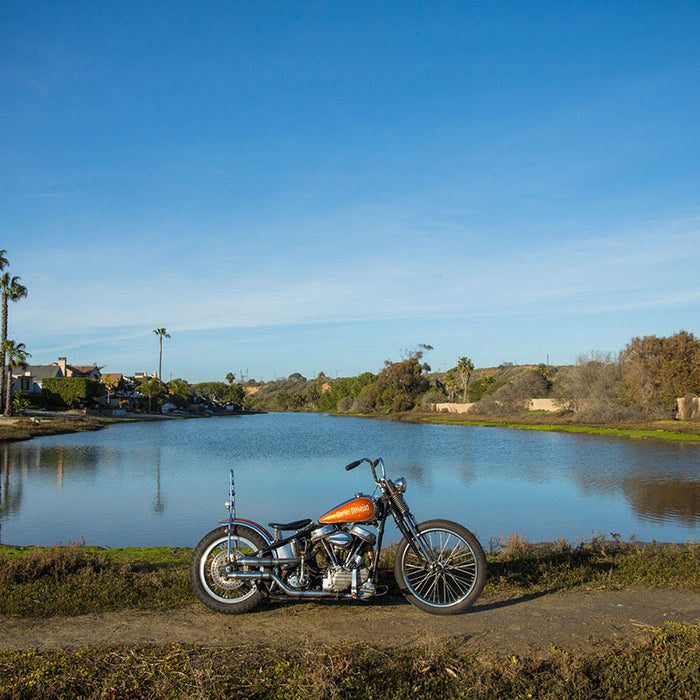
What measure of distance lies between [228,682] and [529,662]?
6.84 feet

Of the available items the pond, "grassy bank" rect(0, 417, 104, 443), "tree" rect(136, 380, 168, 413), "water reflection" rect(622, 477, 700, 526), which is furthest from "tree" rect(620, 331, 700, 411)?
"tree" rect(136, 380, 168, 413)

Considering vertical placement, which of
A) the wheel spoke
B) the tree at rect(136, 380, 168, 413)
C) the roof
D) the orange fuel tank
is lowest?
the wheel spoke

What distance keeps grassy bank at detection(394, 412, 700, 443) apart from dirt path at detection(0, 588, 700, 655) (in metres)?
39.4

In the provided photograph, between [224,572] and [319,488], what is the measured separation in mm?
14487

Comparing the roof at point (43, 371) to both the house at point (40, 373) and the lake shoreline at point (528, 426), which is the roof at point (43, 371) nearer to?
the house at point (40, 373)

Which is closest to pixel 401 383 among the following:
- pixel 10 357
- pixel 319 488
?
pixel 10 357

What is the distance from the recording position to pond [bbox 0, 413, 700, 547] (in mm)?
13727

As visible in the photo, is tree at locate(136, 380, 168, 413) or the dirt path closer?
the dirt path

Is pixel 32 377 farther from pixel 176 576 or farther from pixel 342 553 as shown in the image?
pixel 342 553

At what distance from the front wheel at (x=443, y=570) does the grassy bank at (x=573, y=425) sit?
3978 cm

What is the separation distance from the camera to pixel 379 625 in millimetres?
5305

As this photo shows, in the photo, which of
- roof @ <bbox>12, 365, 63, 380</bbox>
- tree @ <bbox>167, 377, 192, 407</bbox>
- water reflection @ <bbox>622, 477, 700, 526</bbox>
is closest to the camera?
water reflection @ <bbox>622, 477, 700, 526</bbox>

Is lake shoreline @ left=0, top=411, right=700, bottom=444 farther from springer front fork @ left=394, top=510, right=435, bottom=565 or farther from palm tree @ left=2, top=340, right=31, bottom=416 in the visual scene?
springer front fork @ left=394, top=510, right=435, bottom=565

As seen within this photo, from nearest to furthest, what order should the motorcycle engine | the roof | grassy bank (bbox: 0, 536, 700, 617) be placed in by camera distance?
the motorcycle engine < grassy bank (bbox: 0, 536, 700, 617) < the roof
